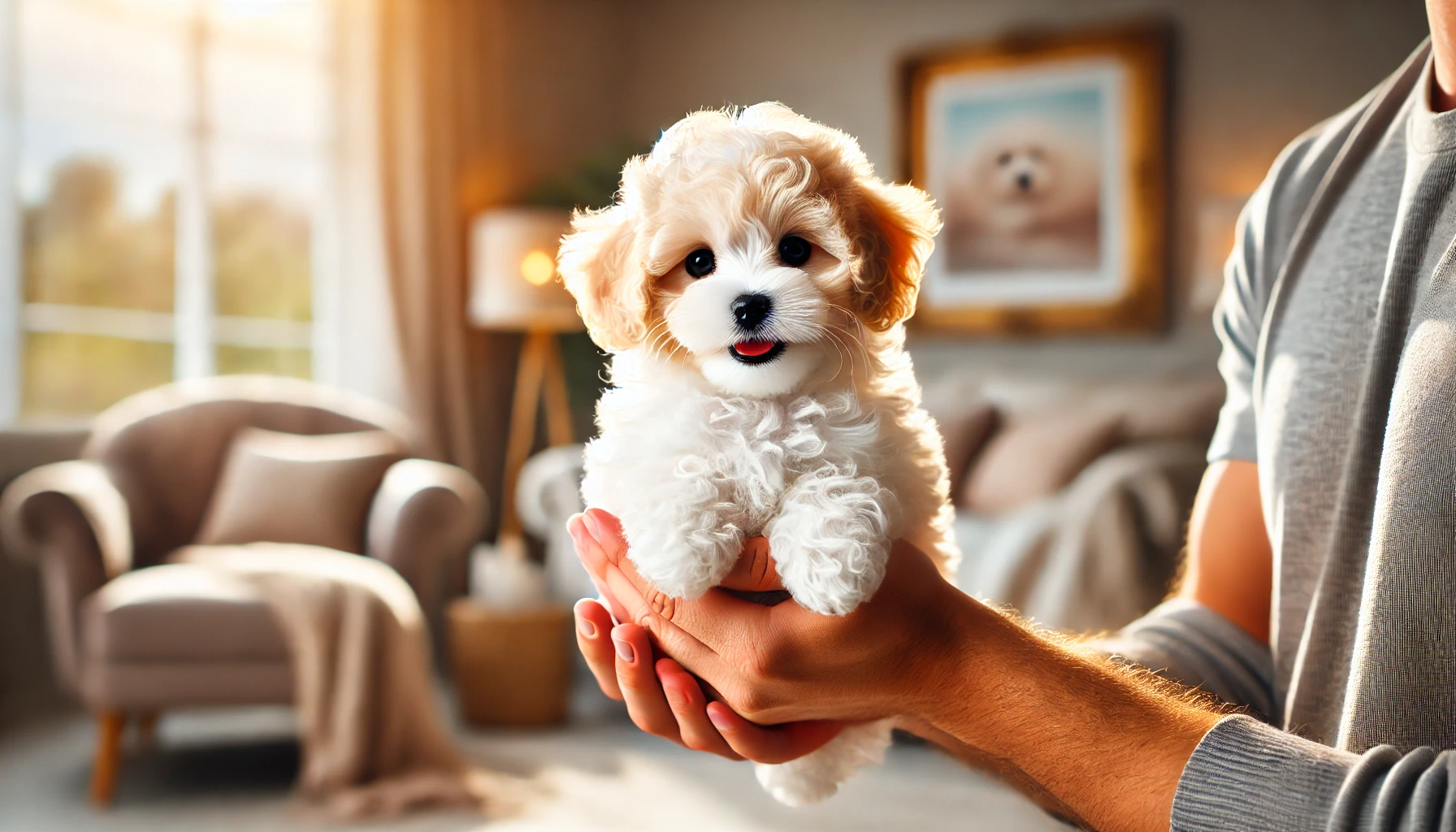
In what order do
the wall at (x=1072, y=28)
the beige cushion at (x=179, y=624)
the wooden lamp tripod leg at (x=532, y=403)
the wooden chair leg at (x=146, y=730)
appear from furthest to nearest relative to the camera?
the wooden lamp tripod leg at (x=532, y=403), the wall at (x=1072, y=28), the wooden chair leg at (x=146, y=730), the beige cushion at (x=179, y=624)

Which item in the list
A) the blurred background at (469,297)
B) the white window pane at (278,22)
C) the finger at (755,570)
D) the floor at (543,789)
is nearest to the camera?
the finger at (755,570)

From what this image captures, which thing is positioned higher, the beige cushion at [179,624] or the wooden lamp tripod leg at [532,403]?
the wooden lamp tripod leg at [532,403]

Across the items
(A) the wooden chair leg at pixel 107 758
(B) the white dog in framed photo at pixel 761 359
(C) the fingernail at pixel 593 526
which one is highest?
(B) the white dog in framed photo at pixel 761 359

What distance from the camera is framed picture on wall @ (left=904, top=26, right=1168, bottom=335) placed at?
17.0ft

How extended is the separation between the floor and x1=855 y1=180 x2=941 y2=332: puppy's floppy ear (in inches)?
75.1

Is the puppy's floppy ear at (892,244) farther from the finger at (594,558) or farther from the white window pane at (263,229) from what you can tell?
the white window pane at (263,229)

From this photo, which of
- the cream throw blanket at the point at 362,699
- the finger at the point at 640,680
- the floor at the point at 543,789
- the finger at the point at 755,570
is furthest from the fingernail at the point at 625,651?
the cream throw blanket at the point at 362,699

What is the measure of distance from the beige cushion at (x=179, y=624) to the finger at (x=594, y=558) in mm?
2517

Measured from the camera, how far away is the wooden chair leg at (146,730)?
361cm

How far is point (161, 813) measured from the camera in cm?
296

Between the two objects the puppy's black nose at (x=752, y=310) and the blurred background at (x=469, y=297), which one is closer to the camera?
the puppy's black nose at (x=752, y=310)

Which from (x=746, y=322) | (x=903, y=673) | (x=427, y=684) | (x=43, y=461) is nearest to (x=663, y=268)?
(x=746, y=322)

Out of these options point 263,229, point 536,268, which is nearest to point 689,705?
point 536,268

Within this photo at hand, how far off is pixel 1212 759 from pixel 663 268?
0.54 meters
